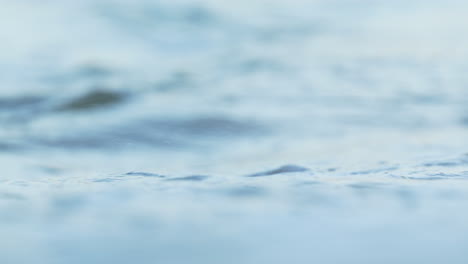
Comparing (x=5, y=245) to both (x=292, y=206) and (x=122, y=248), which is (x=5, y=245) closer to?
(x=122, y=248)

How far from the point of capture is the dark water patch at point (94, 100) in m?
5.19

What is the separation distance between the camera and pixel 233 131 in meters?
4.44

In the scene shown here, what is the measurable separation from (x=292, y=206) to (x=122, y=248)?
2.20ft

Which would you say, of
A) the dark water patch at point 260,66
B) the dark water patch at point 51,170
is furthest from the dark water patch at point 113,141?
the dark water patch at point 260,66

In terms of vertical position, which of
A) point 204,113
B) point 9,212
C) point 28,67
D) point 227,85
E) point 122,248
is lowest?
point 122,248

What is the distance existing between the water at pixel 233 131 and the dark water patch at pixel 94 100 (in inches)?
0.9

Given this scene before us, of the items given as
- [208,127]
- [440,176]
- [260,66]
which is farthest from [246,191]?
[260,66]

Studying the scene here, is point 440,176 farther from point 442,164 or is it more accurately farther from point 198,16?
point 198,16

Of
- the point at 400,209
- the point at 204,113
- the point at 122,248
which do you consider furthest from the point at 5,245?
the point at 204,113

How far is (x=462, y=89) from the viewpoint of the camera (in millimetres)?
5613

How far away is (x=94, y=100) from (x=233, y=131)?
1.48m

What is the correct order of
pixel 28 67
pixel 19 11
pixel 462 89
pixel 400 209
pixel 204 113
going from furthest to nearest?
pixel 19 11, pixel 28 67, pixel 462 89, pixel 204 113, pixel 400 209

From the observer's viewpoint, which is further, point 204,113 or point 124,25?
point 124,25

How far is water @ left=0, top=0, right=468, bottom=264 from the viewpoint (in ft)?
6.40
